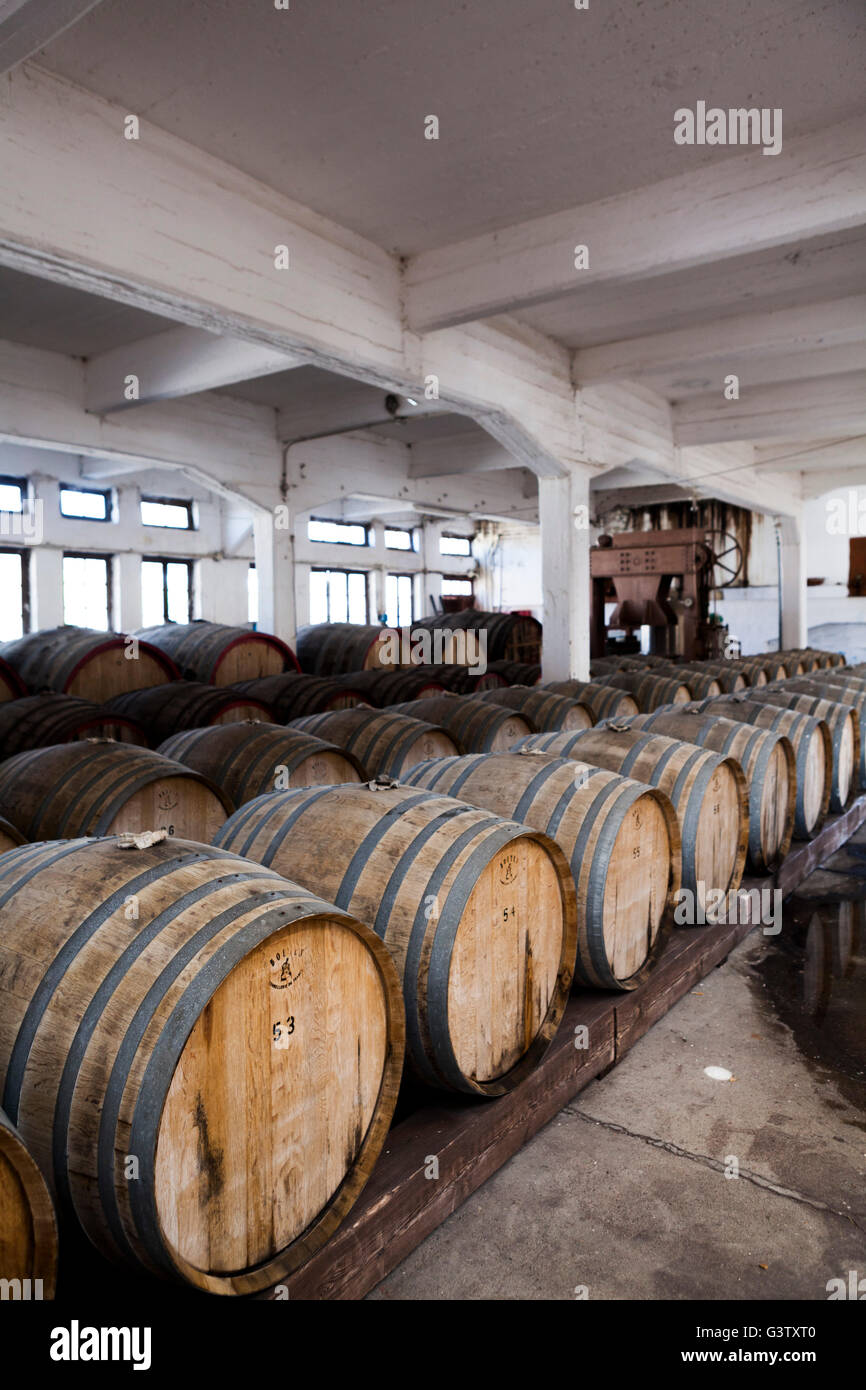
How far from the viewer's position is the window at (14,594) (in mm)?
12328

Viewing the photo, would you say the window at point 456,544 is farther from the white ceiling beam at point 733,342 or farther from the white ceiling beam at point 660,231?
the white ceiling beam at point 660,231

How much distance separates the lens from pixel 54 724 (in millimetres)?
4801

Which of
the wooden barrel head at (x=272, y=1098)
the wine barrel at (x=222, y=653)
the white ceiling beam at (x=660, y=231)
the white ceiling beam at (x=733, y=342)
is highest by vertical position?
the white ceiling beam at (x=733, y=342)

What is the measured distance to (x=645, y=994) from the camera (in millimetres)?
3660

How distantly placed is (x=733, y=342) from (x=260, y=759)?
5816mm

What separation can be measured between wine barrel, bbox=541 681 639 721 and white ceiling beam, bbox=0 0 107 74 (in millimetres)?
4914

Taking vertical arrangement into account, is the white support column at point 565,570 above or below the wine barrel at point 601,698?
above

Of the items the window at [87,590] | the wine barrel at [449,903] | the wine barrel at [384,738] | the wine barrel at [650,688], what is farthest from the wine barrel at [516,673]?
the window at [87,590]

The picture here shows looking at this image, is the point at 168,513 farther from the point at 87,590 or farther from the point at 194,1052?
the point at 194,1052

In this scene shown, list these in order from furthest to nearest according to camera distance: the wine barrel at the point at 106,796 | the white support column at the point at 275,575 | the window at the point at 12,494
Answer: the window at the point at 12,494 → the white support column at the point at 275,575 → the wine barrel at the point at 106,796

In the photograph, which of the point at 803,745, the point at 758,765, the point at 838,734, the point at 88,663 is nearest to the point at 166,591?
the point at 88,663

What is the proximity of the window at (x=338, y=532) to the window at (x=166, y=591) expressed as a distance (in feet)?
9.09
